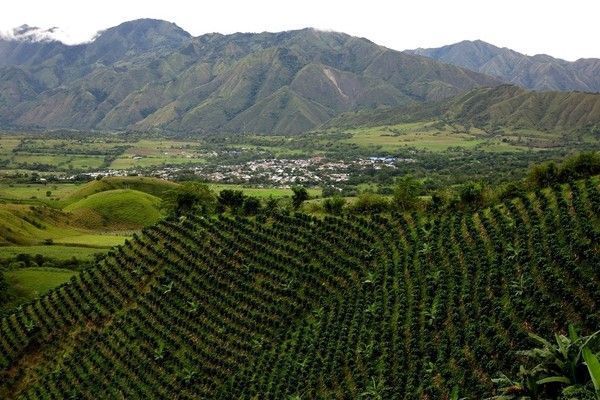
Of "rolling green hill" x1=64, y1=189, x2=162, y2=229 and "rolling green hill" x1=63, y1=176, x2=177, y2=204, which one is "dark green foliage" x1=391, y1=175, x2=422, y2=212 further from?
"rolling green hill" x1=63, y1=176, x2=177, y2=204

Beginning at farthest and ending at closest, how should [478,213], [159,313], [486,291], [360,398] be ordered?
[159,313]
[478,213]
[486,291]
[360,398]

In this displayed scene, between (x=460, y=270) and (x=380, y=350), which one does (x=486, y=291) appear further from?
(x=380, y=350)

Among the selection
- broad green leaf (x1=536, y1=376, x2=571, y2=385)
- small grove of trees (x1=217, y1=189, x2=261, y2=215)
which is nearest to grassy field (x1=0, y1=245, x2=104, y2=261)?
small grove of trees (x1=217, y1=189, x2=261, y2=215)

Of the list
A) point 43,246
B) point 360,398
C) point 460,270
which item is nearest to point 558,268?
point 460,270

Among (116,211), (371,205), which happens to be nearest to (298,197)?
(371,205)

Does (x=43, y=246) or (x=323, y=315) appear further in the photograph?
(x=43, y=246)

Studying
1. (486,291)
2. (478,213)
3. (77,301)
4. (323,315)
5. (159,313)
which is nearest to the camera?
(486,291)

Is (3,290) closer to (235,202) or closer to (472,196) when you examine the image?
(235,202)
